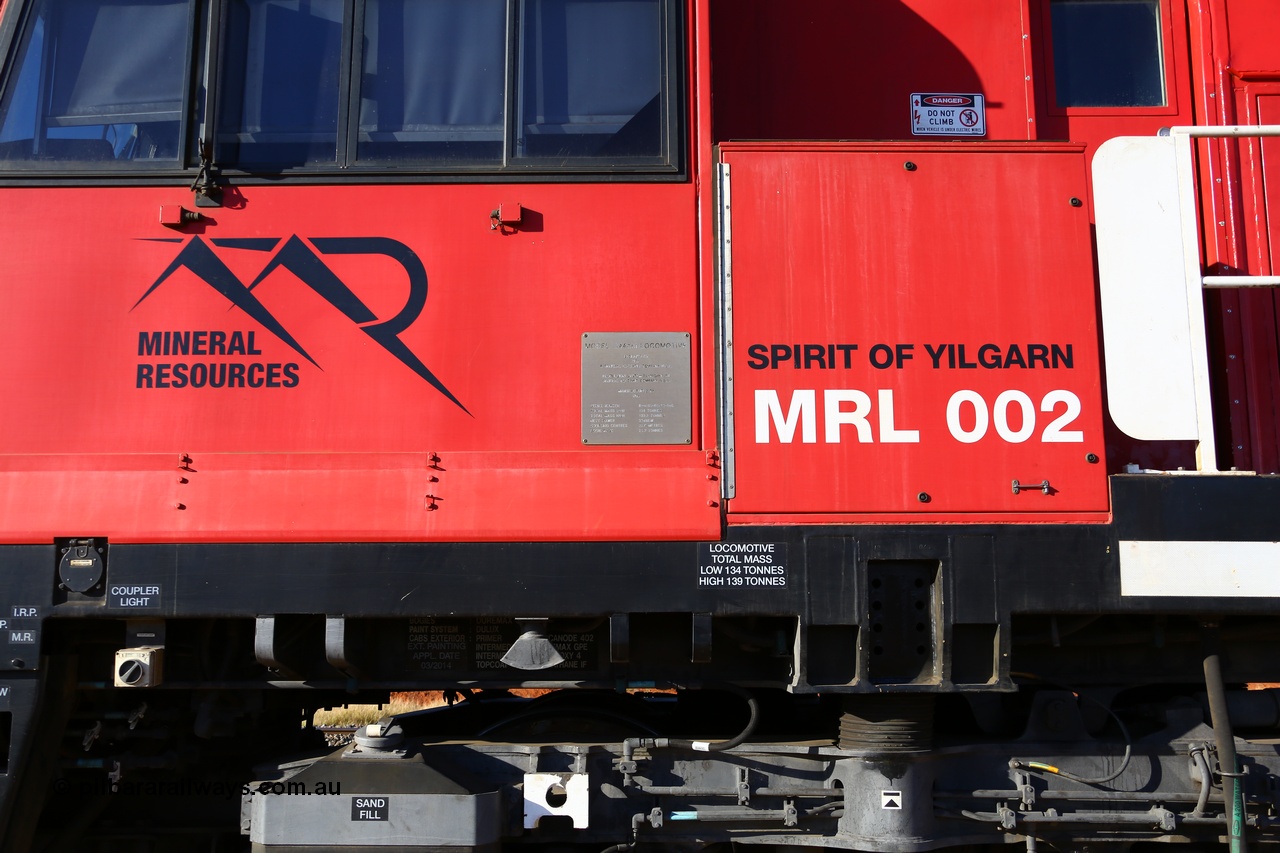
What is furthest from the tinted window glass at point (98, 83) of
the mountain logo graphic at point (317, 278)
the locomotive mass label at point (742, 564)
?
the locomotive mass label at point (742, 564)

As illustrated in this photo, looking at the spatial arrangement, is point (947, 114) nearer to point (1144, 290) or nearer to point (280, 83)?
point (1144, 290)

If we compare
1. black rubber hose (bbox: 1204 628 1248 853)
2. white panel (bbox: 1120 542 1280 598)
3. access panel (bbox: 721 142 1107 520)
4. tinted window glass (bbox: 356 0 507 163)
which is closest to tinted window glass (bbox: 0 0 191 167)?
tinted window glass (bbox: 356 0 507 163)

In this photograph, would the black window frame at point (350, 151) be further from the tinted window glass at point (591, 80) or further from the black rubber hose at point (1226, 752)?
the black rubber hose at point (1226, 752)

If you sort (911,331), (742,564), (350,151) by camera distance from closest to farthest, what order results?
(742,564), (911,331), (350,151)

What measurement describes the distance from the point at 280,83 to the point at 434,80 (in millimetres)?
610

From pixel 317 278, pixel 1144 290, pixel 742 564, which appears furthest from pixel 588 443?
pixel 1144 290

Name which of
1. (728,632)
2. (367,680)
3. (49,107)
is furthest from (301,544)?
(49,107)

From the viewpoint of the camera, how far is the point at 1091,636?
380 cm

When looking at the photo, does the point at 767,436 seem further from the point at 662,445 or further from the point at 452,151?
the point at 452,151

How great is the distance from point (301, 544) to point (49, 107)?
209cm

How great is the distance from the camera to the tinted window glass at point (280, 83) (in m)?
3.67

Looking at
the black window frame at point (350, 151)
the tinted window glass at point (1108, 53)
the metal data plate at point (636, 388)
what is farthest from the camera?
the tinted window glass at point (1108, 53)

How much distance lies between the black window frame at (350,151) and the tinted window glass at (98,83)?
2.1 inches

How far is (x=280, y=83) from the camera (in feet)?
12.2
